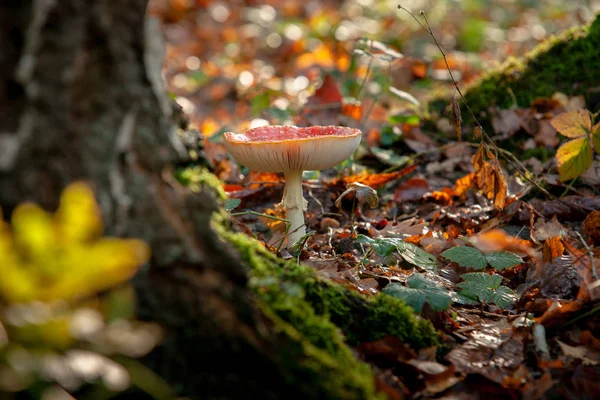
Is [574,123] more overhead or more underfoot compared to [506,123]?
more overhead

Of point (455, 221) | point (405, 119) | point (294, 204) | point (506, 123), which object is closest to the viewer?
point (294, 204)

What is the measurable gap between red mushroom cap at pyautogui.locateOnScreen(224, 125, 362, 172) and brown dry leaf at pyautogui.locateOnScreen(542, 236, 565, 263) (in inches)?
39.4

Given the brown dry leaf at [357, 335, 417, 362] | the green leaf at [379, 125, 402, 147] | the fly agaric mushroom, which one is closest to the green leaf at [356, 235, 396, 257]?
the fly agaric mushroom

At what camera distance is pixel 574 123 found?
2670 millimetres

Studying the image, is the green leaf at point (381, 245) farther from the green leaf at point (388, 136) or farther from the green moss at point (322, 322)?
the green leaf at point (388, 136)

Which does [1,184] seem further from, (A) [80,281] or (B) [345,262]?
(B) [345,262]

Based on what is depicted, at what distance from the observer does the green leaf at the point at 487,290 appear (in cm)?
241

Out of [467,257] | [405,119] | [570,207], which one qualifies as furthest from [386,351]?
[405,119]

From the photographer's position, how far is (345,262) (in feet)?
8.88

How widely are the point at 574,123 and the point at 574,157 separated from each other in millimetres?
157

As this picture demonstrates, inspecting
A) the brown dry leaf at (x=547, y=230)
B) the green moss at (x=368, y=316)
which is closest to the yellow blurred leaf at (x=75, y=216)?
the green moss at (x=368, y=316)

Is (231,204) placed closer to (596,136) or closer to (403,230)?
(403,230)

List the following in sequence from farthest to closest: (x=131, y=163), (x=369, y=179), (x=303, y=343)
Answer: (x=369, y=179) < (x=303, y=343) < (x=131, y=163)

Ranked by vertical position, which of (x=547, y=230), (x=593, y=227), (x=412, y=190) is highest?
(x=593, y=227)
